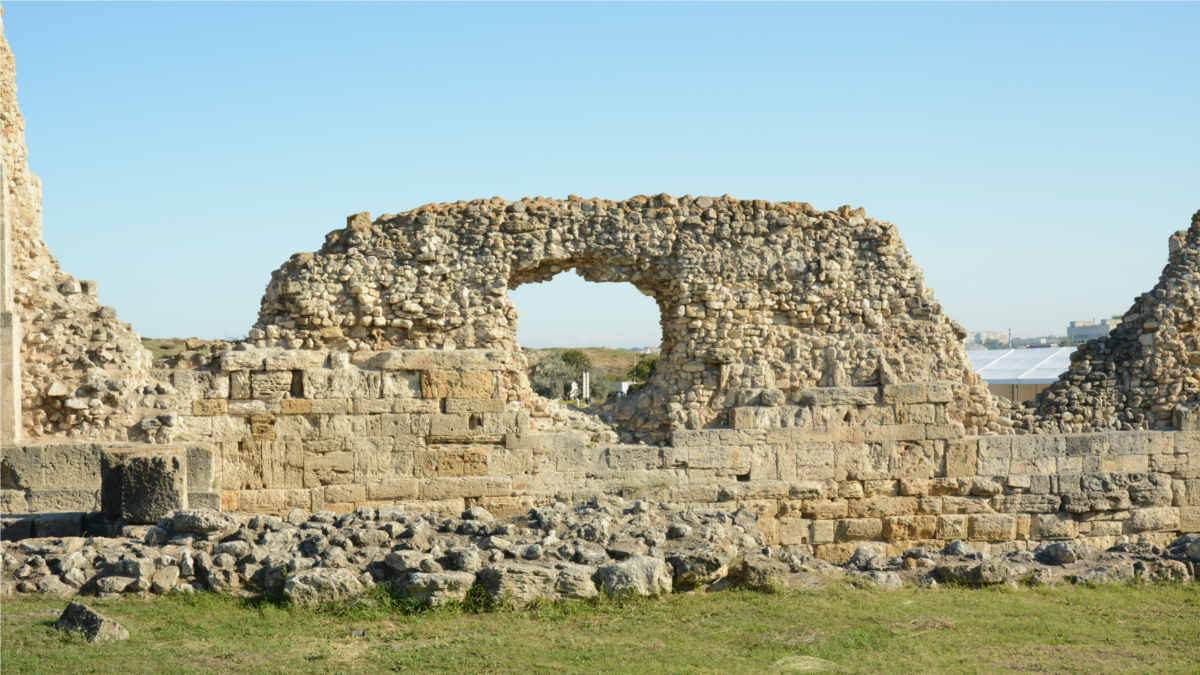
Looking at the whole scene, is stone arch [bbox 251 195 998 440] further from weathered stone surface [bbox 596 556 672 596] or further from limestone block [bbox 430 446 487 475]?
weathered stone surface [bbox 596 556 672 596]

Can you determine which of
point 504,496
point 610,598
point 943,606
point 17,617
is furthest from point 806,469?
point 17,617

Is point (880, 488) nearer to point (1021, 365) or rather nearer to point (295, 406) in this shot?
point (295, 406)

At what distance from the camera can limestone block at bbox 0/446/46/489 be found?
9547mm

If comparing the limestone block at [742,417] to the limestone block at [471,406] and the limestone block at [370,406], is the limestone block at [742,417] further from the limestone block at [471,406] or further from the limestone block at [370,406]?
the limestone block at [370,406]

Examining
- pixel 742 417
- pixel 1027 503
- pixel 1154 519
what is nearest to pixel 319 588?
pixel 742 417

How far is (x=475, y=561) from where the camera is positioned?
6883mm

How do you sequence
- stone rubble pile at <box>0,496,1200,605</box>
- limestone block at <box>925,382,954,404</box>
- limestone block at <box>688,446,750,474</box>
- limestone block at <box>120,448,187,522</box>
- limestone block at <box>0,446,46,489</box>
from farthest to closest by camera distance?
limestone block at <box>925,382,954,404</box>, limestone block at <box>688,446,750,474</box>, limestone block at <box>0,446,46,489</box>, limestone block at <box>120,448,187,522</box>, stone rubble pile at <box>0,496,1200,605</box>

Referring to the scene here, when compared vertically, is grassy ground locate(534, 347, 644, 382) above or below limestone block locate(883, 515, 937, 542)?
above

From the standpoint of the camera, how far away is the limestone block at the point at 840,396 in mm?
11156

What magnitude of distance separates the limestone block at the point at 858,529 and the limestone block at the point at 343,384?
5.04m

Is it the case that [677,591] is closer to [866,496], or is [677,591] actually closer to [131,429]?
[866,496]

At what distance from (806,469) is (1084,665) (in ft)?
17.3

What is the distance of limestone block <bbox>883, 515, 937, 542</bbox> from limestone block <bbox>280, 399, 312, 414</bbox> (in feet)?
20.1

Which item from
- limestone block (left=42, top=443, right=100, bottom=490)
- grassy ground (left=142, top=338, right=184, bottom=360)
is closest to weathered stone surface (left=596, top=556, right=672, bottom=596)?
limestone block (left=42, top=443, right=100, bottom=490)
